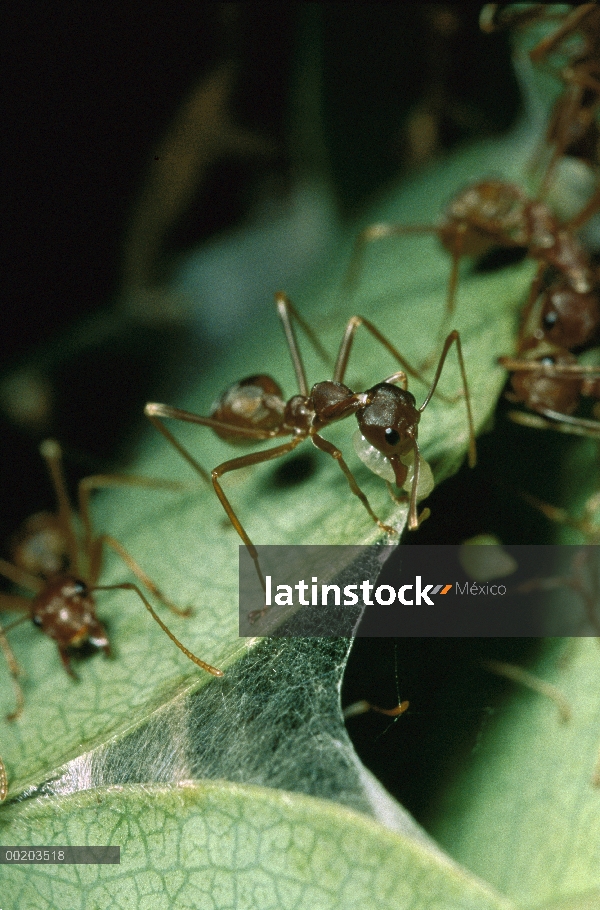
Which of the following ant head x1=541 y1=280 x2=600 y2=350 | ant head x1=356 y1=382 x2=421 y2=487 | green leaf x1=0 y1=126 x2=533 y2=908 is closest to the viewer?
green leaf x1=0 y1=126 x2=533 y2=908

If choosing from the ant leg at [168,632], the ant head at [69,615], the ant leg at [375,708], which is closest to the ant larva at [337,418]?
the ant leg at [168,632]

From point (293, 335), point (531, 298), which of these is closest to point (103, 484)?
point (293, 335)

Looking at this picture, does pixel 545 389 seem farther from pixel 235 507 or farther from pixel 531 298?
pixel 235 507

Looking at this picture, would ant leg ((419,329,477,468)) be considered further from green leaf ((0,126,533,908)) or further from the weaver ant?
the weaver ant

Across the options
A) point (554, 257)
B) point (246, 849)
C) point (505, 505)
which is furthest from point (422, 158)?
point (246, 849)

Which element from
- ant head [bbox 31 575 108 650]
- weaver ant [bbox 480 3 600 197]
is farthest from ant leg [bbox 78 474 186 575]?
weaver ant [bbox 480 3 600 197]

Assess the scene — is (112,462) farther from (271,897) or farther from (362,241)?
(271,897)
